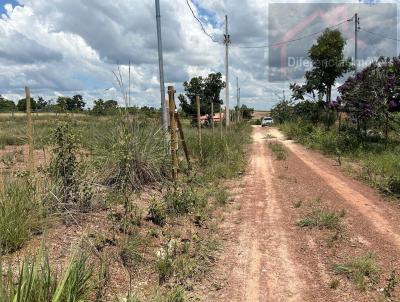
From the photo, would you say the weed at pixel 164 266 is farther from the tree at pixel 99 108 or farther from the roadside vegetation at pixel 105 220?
the tree at pixel 99 108

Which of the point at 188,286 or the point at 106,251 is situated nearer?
the point at 188,286

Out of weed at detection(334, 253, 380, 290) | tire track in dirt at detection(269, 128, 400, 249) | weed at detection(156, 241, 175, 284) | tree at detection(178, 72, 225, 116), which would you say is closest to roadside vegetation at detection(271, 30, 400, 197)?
tire track in dirt at detection(269, 128, 400, 249)

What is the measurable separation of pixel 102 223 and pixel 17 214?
1.26 metres

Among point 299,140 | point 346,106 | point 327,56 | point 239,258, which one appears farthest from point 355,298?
point 327,56

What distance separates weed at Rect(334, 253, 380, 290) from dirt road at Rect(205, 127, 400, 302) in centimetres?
3

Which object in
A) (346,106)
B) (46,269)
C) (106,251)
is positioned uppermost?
(346,106)

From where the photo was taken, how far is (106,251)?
15.4 ft

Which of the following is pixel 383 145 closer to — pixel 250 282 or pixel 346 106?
pixel 346 106

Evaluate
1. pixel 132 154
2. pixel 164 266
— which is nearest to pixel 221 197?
pixel 132 154

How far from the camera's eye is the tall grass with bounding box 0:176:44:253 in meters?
4.21

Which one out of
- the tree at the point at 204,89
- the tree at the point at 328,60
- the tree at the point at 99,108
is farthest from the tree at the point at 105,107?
the tree at the point at 204,89

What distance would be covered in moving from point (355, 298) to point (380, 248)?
1543 mm

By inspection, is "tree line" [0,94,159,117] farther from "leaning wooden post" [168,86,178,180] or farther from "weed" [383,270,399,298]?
"weed" [383,270,399,298]

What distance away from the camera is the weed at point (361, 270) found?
4.42m
